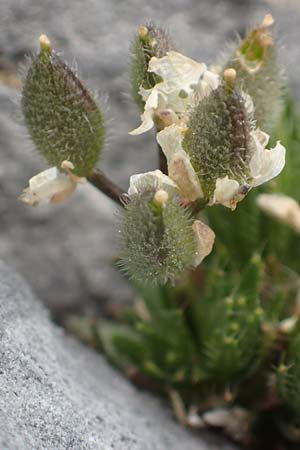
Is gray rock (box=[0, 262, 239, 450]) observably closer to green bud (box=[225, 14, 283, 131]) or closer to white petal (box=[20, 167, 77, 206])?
white petal (box=[20, 167, 77, 206])

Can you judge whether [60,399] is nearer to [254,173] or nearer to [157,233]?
[157,233]

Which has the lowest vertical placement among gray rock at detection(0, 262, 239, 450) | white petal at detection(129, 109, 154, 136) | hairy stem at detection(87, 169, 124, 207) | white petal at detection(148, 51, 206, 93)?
gray rock at detection(0, 262, 239, 450)

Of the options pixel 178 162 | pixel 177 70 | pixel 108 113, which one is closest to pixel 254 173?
pixel 178 162

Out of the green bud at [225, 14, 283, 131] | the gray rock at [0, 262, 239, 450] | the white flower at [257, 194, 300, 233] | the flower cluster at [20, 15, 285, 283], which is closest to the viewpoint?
the gray rock at [0, 262, 239, 450]

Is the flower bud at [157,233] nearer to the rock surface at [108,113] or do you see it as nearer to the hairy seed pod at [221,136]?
the hairy seed pod at [221,136]

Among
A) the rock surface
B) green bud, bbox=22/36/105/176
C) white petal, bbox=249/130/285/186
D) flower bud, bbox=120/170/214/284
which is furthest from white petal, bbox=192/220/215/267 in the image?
the rock surface
